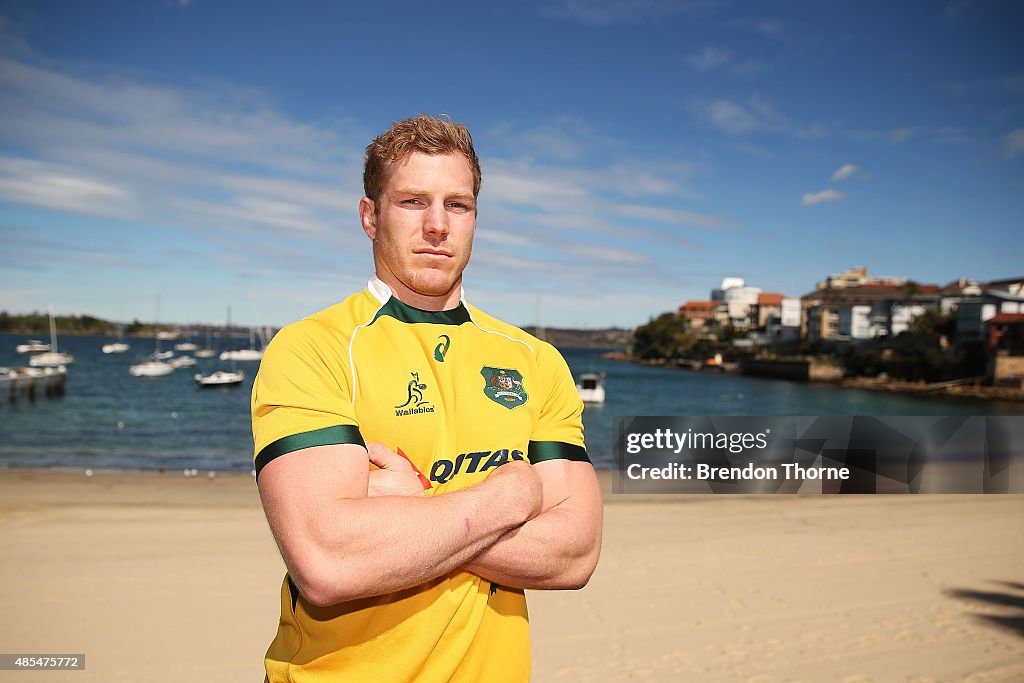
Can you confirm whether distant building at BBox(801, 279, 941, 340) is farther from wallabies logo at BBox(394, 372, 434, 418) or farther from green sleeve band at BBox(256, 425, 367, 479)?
green sleeve band at BBox(256, 425, 367, 479)

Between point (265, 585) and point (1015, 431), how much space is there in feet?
120

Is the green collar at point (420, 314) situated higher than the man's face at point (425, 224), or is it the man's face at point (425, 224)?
the man's face at point (425, 224)

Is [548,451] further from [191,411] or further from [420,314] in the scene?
[191,411]

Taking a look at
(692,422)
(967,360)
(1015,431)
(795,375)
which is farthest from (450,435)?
(795,375)

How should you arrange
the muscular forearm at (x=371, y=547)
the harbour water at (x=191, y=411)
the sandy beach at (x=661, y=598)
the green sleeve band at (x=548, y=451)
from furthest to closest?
1. the harbour water at (x=191, y=411)
2. the sandy beach at (x=661, y=598)
3. the green sleeve band at (x=548, y=451)
4. the muscular forearm at (x=371, y=547)

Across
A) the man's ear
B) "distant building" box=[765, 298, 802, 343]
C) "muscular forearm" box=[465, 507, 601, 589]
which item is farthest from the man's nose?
"distant building" box=[765, 298, 802, 343]

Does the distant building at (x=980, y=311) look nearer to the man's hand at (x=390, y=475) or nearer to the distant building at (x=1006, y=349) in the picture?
the distant building at (x=1006, y=349)

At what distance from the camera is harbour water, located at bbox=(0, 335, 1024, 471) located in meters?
24.2

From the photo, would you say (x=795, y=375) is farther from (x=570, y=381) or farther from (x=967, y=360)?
(x=570, y=381)

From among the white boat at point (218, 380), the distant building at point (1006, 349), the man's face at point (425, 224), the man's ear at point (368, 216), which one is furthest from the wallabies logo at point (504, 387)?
the distant building at point (1006, 349)

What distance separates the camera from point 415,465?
5.55 feet

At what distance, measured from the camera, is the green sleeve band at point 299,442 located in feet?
4.89

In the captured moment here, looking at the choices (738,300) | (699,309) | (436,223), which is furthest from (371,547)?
(699,309)

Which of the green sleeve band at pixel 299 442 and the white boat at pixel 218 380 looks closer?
the green sleeve band at pixel 299 442
